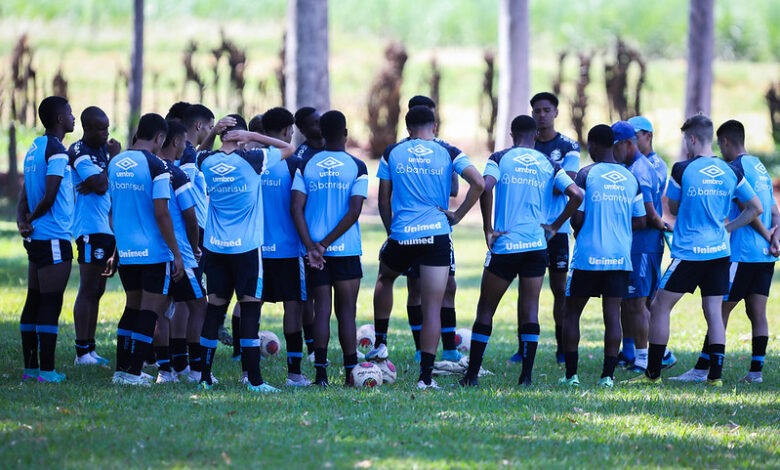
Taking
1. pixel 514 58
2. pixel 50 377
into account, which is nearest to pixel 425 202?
pixel 50 377

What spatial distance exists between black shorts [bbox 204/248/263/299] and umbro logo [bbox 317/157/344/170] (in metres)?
0.87

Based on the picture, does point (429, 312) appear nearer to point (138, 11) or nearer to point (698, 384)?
point (698, 384)

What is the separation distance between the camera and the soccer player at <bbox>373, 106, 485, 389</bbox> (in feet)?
27.2

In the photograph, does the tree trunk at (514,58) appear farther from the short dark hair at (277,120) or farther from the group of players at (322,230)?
the short dark hair at (277,120)

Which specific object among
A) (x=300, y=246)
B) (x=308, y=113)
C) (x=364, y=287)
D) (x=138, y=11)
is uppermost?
(x=138, y=11)

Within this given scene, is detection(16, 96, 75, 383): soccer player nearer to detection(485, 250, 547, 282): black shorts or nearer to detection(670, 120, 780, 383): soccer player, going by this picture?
detection(485, 250, 547, 282): black shorts

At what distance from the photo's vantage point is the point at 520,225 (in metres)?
8.51

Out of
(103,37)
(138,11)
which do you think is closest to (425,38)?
(103,37)

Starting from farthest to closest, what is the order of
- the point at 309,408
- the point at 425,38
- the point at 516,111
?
the point at 425,38 < the point at 516,111 < the point at 309,408

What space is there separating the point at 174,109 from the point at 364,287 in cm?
746

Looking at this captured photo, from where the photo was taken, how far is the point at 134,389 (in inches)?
313

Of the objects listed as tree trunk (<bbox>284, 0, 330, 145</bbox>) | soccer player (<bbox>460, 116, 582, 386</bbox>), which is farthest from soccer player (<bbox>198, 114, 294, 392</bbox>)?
tree trunk (<bbox>284, 0, 330, 145</bbox>)

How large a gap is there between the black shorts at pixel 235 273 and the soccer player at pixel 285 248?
0.35m

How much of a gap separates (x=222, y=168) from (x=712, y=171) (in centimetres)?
420
